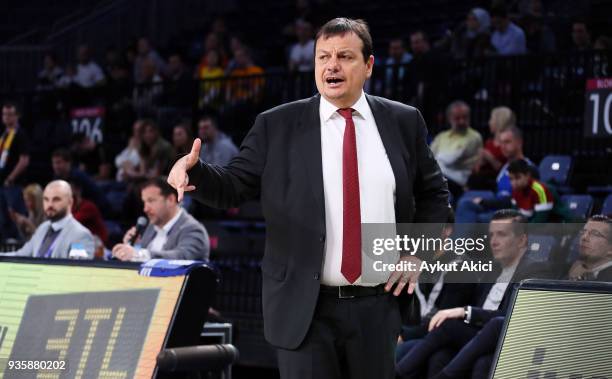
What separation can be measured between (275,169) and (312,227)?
261mm

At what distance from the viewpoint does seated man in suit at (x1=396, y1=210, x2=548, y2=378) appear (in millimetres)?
6879

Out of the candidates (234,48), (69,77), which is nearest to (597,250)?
(234,48)

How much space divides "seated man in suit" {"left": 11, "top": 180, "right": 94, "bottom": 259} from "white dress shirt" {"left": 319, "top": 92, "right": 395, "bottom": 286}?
14.8ft

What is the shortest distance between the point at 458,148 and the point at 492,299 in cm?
347

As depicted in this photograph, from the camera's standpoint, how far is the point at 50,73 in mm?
16922

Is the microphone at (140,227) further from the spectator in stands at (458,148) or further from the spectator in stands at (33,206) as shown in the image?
the spectator in stands at (458,148)

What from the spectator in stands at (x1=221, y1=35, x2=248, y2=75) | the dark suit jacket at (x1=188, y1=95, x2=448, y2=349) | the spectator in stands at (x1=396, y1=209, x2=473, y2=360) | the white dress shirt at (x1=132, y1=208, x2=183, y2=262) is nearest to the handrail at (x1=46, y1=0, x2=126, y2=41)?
the spectator in stands at (x1=221, y1=35, x2=248, y2=75)

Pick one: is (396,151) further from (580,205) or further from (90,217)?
(90,217)

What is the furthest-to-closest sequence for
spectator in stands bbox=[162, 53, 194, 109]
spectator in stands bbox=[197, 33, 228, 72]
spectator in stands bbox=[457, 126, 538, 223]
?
spectator in stands bbox=[197, 33, 228, 72] < spectator in stands bbox=[162, 53, 194, 109] < spectator in stands bbox=[457, 126, 538, 223]

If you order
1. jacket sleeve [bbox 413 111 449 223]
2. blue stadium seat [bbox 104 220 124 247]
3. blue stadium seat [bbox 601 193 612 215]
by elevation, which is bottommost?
blue stadium seat [bbox 104 220 124 247]

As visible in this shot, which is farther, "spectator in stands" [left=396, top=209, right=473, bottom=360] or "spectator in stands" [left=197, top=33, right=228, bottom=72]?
"spectator in stands" [left=197, top=33, right=228, bottom=72]

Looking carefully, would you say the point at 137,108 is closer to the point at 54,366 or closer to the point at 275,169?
the point at 54,366

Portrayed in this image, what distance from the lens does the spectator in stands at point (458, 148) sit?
10.2 meters

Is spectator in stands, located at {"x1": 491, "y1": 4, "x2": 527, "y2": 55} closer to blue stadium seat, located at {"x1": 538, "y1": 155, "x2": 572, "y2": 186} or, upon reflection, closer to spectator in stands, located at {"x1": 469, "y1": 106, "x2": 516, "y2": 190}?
spectator in stands, located at {"x1": 469, "y1": 106, "x2": 516, "y2": 190}
